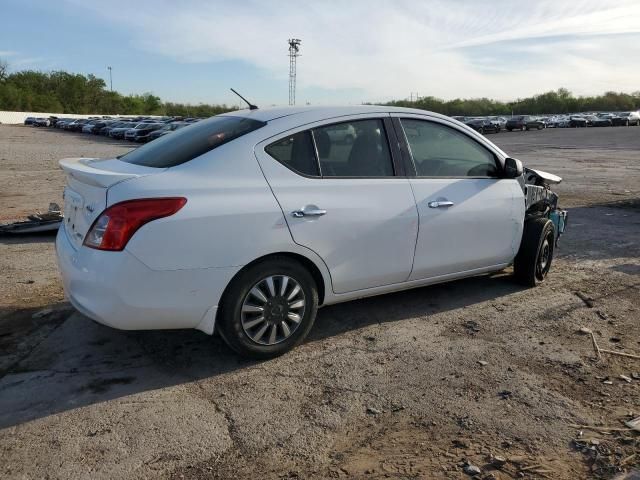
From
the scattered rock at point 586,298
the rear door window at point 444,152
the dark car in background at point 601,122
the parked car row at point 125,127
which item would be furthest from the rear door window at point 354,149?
the dark car in background at point 601,122

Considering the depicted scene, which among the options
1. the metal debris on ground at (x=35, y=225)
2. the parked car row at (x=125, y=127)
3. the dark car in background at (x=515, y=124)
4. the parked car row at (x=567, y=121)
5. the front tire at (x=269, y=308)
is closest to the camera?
the front tire at (x=269, y=308)

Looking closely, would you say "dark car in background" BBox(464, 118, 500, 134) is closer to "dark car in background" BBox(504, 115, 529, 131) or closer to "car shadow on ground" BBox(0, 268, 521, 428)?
"dark car in background" BBox(504, 115, 529, 131)

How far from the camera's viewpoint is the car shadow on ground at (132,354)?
3438mm

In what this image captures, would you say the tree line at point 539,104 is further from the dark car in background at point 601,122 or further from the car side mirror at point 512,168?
the car side mirror at point 512,168

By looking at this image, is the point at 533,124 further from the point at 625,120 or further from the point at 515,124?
the point at 625,120

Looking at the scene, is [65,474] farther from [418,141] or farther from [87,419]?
[418,141]

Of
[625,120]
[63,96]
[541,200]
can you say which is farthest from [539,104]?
[541,200]

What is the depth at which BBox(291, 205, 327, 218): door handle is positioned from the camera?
3814 millimetres

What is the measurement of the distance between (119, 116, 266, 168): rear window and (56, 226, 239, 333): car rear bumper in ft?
2.50

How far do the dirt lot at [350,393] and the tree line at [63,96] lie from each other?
88.3 m

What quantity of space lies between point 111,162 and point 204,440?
7.43ft

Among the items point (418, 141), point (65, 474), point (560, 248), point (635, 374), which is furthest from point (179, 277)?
point (560, 248)

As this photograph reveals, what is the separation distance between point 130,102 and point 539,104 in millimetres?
85404

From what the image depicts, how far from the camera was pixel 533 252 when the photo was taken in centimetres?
537
